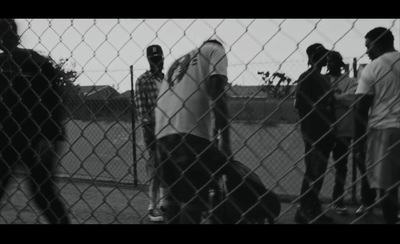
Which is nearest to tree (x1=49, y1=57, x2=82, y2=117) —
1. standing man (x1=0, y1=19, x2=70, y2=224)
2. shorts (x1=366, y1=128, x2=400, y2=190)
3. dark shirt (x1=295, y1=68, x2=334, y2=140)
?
standing man (x1=0, y1=19, x2=70, y2=224)

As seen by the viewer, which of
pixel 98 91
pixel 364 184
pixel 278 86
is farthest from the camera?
pixel 364 184

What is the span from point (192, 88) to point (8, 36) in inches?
44.3

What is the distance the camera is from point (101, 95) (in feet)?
7.25

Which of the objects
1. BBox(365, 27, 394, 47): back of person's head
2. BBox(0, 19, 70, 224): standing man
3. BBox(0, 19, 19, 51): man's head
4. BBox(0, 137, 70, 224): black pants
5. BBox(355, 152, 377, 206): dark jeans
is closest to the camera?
BBox(365, 27, 394, 47): back of person's head

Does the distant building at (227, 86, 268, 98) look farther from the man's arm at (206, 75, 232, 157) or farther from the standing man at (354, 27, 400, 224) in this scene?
the standing man at (354, 27, 400, 224)

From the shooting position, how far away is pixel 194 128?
1830 mm

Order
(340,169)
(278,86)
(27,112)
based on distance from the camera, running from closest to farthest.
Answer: (278,86)
(27,112)
(340,169)

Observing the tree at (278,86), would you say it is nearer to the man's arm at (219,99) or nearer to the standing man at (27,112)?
the man's arm at (219,99)

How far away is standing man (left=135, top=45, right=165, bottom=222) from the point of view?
223 centimetres

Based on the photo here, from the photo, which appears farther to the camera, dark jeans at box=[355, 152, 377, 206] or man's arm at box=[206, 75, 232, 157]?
dark jeans at box=[355, 152, 377, 206]

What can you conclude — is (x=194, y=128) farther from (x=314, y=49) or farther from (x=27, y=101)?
(x=27, y=101)

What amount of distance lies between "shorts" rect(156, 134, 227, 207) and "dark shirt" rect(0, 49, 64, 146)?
25.7 inches

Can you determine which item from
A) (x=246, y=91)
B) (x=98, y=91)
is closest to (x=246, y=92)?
(x=246, y=91)

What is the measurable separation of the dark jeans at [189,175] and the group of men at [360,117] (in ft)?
1.43
